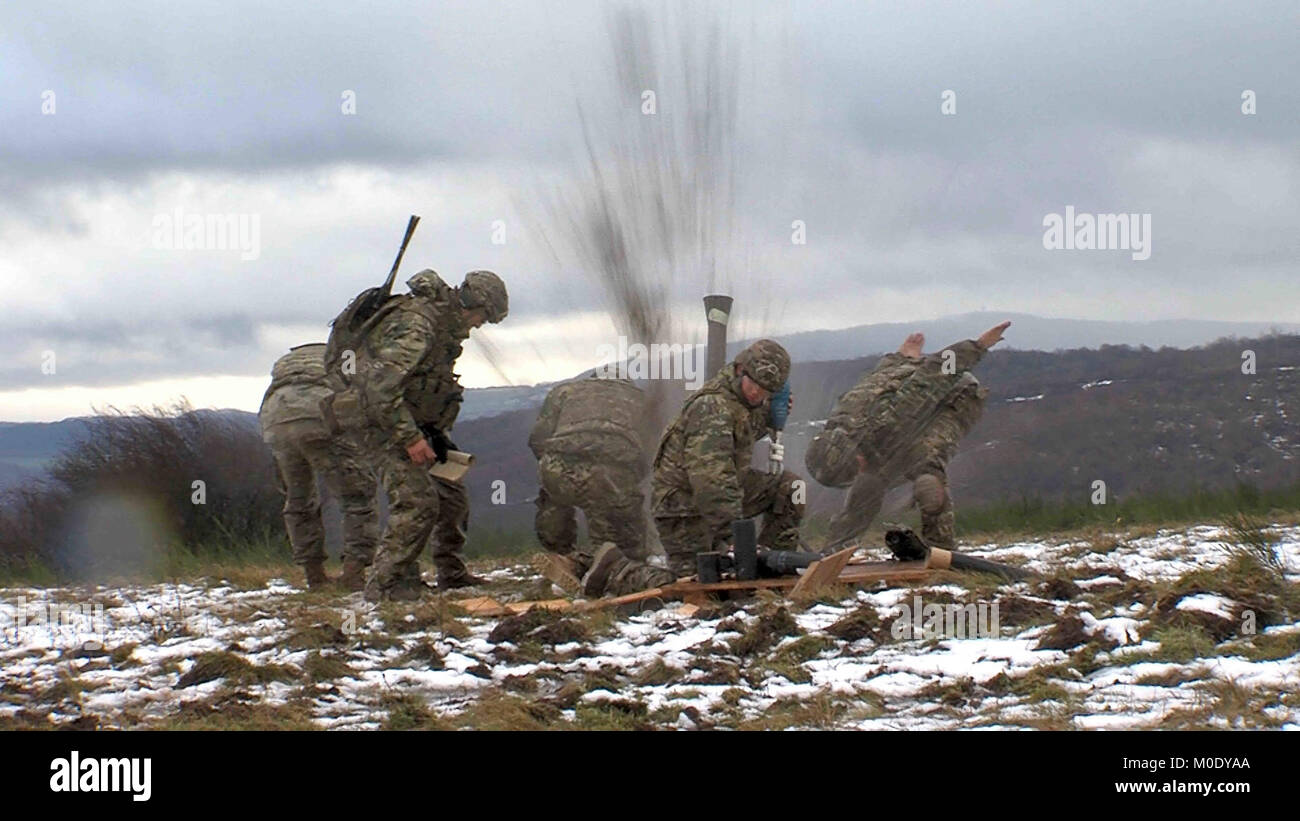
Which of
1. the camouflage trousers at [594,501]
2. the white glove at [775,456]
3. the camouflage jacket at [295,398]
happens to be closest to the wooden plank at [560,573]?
the camouflage trousers at [594,501]

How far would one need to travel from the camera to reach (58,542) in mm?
18766

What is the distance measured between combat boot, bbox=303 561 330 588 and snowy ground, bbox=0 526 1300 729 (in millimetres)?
1418

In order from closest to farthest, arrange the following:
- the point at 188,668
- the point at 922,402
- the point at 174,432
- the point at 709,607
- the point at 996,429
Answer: the point at 188,668
the point at 709,607
the point at 922,402
the point at 174,432
the point at 996,429

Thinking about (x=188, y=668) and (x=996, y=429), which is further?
(x=996, y=429)

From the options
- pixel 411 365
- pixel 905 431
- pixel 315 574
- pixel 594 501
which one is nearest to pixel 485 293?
pixel 411 365

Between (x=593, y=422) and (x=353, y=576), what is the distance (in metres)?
2.11

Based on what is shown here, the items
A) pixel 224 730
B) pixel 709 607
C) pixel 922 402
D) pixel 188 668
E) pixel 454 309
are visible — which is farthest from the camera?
pixel 922 402

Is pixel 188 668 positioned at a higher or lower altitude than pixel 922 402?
lower

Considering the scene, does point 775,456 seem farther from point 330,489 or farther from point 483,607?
point 330,489

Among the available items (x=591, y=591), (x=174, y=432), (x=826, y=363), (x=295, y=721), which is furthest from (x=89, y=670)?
(x=826, y=363)

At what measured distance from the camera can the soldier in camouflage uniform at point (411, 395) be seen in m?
10.0

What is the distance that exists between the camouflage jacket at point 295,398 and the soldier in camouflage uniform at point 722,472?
8.39 ft

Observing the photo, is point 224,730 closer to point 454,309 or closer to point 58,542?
point 454,309

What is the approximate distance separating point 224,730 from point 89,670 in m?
2.10
